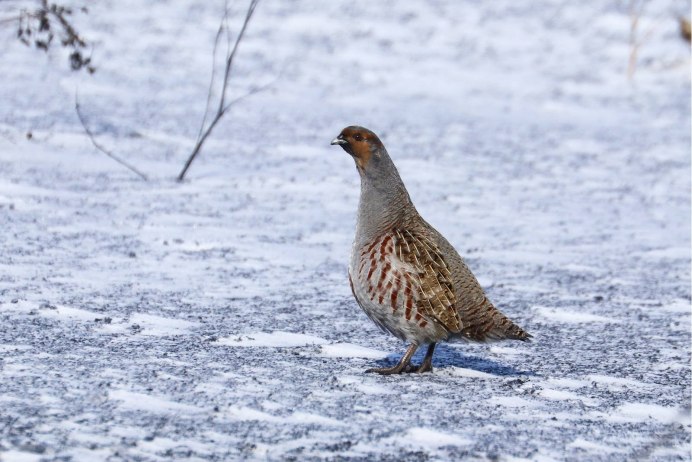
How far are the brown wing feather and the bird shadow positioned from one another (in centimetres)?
43

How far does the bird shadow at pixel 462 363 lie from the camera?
4723 millimetres

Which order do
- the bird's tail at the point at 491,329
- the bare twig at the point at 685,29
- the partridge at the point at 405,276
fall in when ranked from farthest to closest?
1. the bare twig at the point at 685,29
2. the bird's tail at the point at 491,329
3. the partridge at the point at 405,276

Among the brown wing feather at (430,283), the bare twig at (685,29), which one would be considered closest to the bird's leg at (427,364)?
the brown wing feather at (430,283)

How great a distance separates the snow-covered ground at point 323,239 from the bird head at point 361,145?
0.87 meters

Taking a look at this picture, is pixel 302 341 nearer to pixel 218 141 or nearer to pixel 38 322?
pixel 38 322

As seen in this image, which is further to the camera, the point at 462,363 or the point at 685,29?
the point at 685,29

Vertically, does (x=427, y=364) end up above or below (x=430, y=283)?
below

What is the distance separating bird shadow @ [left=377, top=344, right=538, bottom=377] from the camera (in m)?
4.72

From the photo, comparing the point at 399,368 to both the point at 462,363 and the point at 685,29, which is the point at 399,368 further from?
the point at 685,29

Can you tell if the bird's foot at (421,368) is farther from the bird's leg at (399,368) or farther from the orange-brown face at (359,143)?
the orange-brown face at (359,143)

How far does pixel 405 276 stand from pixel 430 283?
11cm

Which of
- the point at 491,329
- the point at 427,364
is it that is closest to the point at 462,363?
the point at 427,364

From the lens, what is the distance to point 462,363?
491 centimetres

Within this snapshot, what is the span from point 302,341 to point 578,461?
180cm
